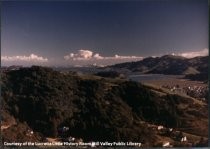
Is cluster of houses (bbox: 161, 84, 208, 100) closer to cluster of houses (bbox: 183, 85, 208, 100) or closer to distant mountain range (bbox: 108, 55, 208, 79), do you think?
cluster of houses (bbox: 183, 85, 208, 100)

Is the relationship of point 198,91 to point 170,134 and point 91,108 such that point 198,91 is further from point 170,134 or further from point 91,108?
point 91,108

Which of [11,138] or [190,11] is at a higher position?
[190,11]

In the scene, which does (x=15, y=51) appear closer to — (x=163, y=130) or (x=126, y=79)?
(x=126, y=79)

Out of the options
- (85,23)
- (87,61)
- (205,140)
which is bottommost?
(205,140)

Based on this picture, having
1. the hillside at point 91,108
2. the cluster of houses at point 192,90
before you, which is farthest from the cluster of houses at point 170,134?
the cluster of houses at point 192,90

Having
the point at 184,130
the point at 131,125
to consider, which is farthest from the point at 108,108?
the point at 184,130

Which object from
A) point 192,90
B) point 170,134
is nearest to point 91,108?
point 170,134
